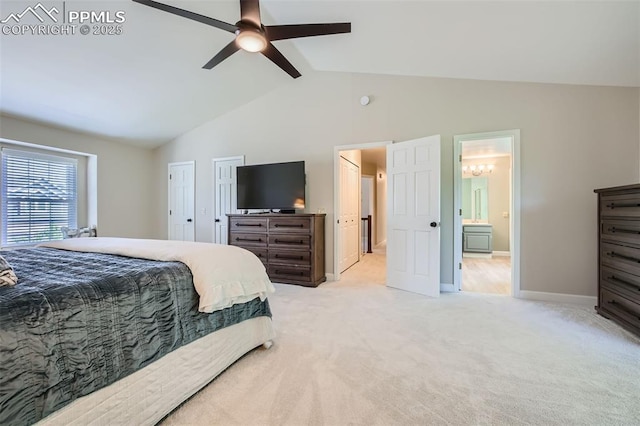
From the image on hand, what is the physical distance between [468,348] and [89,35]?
4.60 meters

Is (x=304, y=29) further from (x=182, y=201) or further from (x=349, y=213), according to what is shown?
(x=182, y=201)

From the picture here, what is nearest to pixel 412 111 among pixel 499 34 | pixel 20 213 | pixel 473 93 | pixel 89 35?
pixel 473 93

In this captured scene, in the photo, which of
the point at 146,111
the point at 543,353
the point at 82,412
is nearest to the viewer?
the point at 82,412

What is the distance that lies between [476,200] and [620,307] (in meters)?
4.45

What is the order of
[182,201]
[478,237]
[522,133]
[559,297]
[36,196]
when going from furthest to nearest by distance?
[478,237] → [182,201] → [36,196] → [522,133] → [559,297]

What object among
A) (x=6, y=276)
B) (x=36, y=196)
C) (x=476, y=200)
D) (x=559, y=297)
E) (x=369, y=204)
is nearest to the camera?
(x=6, y=276)

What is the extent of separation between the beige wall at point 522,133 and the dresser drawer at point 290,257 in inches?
20.1

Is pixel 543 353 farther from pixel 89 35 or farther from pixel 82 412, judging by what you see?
pixel 89 35

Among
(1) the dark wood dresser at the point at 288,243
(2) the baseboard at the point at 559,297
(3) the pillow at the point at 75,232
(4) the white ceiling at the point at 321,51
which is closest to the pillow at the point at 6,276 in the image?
(4) the white ceiling at the point at 321,51

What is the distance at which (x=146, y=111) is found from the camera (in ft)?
13.9

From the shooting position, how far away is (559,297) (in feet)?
10.5

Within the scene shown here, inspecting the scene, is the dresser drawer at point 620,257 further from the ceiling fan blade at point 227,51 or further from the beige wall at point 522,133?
the ceiling fan blade at point 227,51

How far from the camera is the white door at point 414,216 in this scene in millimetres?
3371

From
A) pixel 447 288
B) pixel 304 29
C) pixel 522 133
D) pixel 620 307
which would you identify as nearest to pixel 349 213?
pixel 447 288
